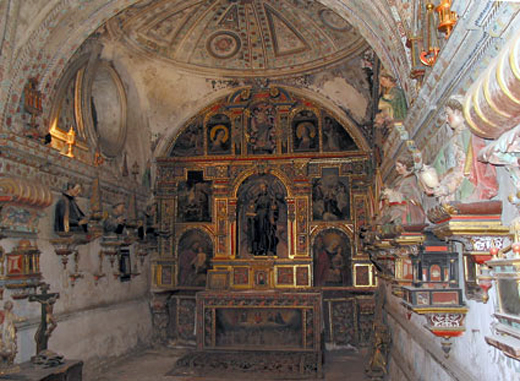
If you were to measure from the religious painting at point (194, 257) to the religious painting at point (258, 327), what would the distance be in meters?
1.90

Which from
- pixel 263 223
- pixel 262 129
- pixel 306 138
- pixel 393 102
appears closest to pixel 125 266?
pixel 263 223

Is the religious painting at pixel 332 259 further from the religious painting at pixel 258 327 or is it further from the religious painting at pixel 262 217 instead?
the religious painting at pixel 258 327

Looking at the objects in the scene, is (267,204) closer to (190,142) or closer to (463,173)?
(190,142)

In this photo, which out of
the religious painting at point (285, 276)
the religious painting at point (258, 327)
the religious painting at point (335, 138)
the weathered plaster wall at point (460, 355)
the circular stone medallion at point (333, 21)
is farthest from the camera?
→ the religious painting at point (335, 138)

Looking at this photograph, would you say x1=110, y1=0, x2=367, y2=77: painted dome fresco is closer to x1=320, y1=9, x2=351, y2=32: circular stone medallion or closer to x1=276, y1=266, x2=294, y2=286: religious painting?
x1=320, y1=9, x2=351, y2=32: circular stone medallion

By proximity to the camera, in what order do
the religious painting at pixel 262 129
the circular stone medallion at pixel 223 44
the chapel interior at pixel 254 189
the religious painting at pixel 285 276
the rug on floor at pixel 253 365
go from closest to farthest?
the chapel interior at pixel 254 189, the rug on floor at pixel 253 365, the circular stone medallion at pixel 223 44, the religious painting at pixel 285 276, the religious painting at pixel 262 129

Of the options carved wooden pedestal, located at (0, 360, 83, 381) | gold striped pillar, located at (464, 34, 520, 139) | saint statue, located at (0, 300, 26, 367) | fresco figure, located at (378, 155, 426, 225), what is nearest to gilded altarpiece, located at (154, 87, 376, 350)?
carved wooden pedestal, located at (0, 360, 83, 381)

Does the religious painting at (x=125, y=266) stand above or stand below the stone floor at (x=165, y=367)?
above

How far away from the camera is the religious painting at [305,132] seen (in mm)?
13078

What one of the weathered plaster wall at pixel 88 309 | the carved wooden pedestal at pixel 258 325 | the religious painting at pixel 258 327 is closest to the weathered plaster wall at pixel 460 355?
the carved wooden pedestal at pixel 258 325

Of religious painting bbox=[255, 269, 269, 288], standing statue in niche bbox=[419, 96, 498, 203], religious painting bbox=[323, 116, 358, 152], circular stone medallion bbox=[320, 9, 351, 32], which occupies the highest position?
circular stone medallion bbox=[320, 9, 351, 32]

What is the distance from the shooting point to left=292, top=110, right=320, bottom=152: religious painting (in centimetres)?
1308

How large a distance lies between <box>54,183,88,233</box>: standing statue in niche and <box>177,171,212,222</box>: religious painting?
414cm

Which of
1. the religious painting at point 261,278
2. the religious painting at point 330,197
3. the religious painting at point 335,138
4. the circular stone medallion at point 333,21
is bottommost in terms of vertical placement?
the religious painting at point 261,278
